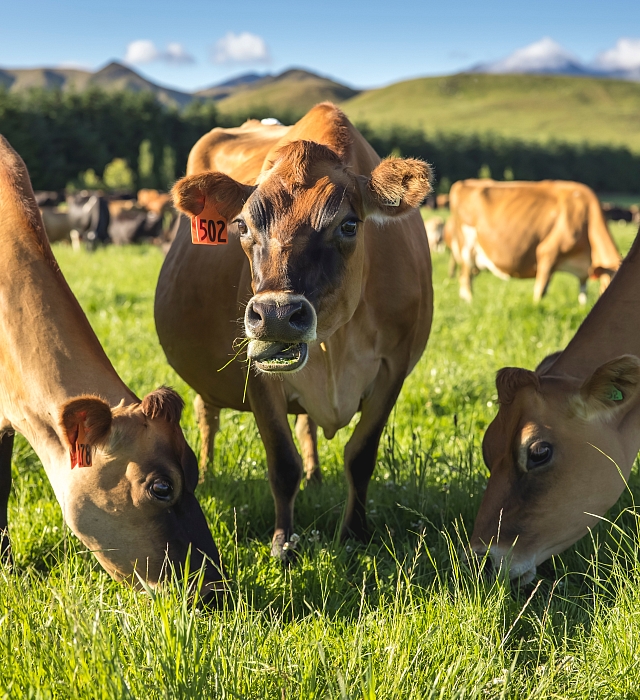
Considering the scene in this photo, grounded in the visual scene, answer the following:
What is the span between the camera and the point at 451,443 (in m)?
5.35

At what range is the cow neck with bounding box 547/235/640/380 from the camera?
365 cm

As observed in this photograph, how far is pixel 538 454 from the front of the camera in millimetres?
3379

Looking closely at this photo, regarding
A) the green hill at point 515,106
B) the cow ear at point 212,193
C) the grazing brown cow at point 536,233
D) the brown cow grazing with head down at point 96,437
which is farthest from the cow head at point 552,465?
Answer: the green hill at point 515,106

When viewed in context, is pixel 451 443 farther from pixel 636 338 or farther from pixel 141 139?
pixel 141 139

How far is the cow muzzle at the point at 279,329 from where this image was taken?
123 inches

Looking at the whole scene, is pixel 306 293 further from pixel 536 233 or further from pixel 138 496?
pixel 536 233

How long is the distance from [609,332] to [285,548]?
72.5 inches

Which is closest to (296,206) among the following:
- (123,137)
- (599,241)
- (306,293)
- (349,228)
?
(349,228)

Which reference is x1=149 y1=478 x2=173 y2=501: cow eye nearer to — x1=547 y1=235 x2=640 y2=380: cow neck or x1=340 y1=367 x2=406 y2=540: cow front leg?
x1=340 y1=367 x2=406 y2=540: cow front leg

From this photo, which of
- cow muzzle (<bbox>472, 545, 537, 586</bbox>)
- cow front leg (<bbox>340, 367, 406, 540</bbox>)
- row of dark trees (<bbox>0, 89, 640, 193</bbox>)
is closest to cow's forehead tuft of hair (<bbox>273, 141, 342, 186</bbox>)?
cow front leg (<bbox>340, 367, 406, 540</bbox>)

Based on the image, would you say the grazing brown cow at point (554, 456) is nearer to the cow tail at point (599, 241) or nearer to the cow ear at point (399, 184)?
the cow ear at point (399, 184)

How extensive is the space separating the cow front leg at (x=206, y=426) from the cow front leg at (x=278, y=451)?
101 cm

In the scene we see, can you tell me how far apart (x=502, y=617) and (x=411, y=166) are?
1954 millimetres

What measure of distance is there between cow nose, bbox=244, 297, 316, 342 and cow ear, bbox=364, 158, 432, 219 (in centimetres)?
75
